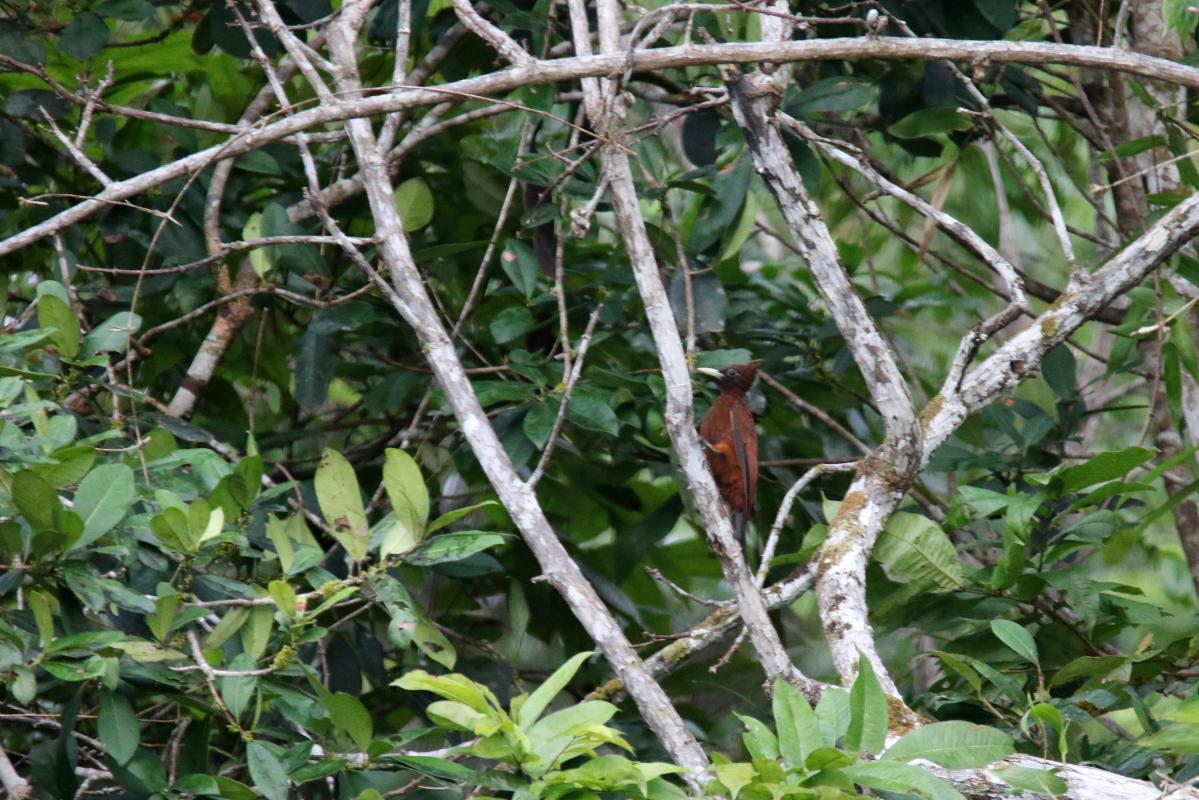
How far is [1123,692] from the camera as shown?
2617 millimetres

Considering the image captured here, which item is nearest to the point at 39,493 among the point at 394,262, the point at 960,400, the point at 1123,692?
the point at 394,262

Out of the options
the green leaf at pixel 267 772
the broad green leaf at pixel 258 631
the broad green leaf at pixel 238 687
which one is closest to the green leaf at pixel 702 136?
the broad green leaf at pixel 258 631

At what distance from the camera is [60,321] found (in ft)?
8.66

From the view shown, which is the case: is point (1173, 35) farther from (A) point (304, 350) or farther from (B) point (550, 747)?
(B) point (550, 747)

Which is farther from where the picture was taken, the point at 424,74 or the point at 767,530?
the point at 767,530

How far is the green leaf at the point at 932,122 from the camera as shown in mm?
3359

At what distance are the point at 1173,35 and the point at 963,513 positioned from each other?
6.26 ft

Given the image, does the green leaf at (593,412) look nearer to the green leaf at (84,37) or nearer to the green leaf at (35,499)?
the green leaf at (35,499)

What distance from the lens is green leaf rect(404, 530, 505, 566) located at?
7.70 feet

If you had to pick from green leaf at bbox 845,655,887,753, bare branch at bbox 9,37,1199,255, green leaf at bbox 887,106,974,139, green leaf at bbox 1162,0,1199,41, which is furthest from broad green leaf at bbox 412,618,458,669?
green leaf at bbox 1162,0,1199,41

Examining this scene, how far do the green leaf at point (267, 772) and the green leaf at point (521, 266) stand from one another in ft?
4.77

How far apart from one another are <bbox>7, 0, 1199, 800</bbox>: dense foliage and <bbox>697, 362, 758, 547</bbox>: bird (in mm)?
150

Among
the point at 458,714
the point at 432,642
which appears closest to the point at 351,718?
the point at 432,642

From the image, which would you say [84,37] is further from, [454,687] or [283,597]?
[454,687]
